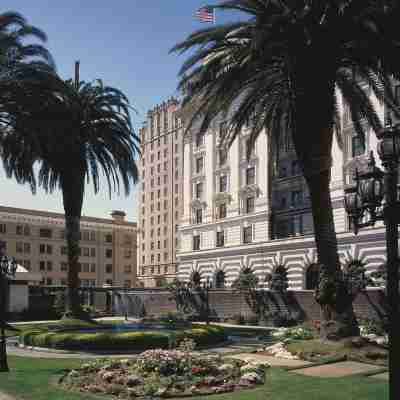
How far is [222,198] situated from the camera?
241 feet

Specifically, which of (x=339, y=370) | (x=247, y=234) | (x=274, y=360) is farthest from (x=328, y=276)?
(x=247, y=234)

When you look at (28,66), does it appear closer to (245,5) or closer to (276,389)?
(245,5)

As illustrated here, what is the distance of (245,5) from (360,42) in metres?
4.43

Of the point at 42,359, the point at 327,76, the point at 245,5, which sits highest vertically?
the point at 245,5

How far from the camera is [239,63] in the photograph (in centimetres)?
2311

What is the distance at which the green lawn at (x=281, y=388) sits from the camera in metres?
14.9

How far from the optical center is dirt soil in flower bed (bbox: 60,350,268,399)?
1599 centimetres

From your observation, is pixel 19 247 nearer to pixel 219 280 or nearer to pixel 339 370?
pixel 219 280

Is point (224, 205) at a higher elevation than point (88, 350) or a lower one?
higher

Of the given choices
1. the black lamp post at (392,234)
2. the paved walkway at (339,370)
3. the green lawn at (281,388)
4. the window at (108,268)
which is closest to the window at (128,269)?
the window at (108,268)

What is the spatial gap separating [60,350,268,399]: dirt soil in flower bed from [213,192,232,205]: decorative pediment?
5347cm

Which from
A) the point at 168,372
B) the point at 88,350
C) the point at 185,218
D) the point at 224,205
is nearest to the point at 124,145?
the point at 88,350

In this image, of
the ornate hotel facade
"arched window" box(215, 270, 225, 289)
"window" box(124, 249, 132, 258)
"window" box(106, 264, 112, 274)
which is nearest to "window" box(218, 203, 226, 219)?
the ornate hotel facade

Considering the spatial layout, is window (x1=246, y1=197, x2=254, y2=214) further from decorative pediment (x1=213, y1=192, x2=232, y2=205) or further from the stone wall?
the stone wall
